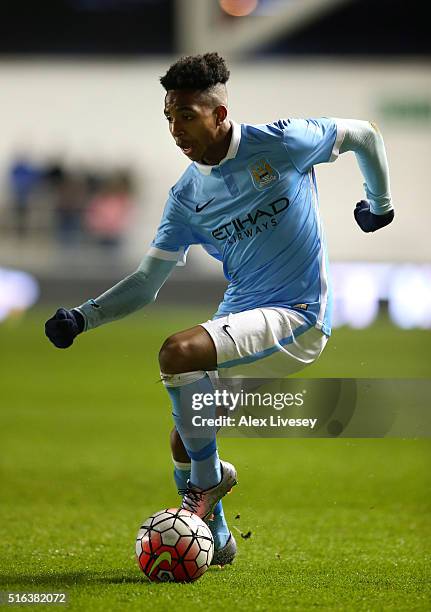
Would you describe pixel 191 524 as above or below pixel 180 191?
below

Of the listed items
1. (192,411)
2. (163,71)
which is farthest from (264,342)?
(163,71)

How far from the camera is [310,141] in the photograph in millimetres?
4691

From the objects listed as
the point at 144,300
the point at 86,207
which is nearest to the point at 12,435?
the point at 144,300

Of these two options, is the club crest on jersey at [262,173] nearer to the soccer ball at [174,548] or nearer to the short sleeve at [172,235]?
the short sleeve at [172,235]

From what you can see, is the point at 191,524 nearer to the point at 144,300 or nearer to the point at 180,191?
the point at 144,300

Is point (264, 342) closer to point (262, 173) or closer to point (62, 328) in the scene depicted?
point (262, 173)

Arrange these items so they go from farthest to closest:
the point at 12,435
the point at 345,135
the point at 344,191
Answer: the point at 344,191 → the point at 12,435 → the point at 345,135

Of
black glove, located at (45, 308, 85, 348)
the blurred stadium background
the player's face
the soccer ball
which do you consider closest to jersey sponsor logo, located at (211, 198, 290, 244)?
the player's face

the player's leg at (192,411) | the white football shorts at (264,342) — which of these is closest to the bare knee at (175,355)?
the player's leg at (192,411)

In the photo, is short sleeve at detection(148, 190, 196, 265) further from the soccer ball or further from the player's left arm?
the soccer ball

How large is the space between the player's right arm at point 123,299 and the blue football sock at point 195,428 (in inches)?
20.5

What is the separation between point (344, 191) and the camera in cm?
1415

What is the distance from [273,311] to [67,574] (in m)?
1.35

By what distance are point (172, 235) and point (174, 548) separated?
1.32 metres
